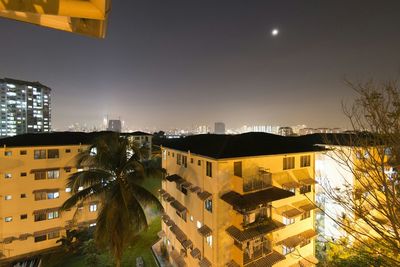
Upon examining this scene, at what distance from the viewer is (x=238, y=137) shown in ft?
59.3

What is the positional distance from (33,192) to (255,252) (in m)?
23.3

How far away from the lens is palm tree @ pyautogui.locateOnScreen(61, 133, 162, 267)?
519 inches

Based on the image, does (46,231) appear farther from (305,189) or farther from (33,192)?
(305,189)

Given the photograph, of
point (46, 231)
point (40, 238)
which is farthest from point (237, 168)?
point (40, 238)

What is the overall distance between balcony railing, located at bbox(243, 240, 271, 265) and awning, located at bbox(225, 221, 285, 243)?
3.93 feet

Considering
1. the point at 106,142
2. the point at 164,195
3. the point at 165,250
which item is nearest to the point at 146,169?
the point at 106,142

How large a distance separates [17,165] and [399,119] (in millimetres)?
29439

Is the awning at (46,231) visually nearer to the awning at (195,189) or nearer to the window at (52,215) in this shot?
the window at (52,215)

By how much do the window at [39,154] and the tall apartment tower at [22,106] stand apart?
300ft

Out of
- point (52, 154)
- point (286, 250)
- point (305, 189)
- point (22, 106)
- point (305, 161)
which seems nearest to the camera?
point (286, 250)

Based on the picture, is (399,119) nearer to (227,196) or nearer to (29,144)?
(227,196)

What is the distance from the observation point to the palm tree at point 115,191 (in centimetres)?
1318

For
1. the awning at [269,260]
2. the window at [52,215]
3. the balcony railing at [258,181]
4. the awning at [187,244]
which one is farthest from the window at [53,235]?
the balcony railing at [258,181]

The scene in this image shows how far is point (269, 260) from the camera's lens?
1427 cm
